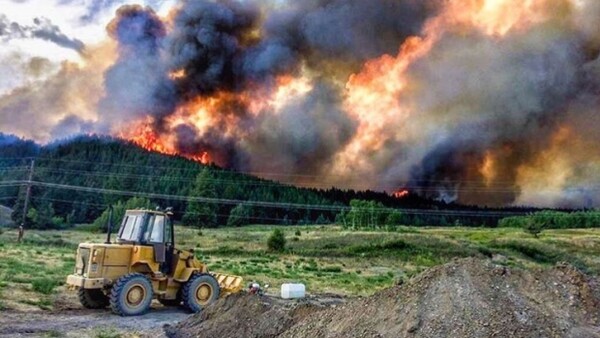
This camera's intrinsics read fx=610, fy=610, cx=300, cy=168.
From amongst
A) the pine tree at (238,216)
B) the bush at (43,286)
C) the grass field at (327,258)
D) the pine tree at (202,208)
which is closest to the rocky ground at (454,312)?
the bush at (43,286)

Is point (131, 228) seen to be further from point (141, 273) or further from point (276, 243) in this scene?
point (276, 243)

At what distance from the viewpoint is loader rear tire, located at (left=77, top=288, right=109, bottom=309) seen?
72.9 feet

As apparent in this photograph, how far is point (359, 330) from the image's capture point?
12.6 metres

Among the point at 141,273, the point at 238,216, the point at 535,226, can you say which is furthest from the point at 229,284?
the point at 238,216

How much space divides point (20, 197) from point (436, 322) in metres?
104

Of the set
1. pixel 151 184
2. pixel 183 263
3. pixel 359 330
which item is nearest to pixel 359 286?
pixel 183 263

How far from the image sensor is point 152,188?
144 metres

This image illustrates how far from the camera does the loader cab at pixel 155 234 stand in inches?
853

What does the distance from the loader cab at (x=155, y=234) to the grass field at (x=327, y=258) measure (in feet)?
13.8

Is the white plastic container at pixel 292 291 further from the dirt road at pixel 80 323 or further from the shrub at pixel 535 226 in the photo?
the shrub at pixel 535 226

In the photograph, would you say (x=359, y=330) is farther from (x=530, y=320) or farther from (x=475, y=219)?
(x=475, y=219)

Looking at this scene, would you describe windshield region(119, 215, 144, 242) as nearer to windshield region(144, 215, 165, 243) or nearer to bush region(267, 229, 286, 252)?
windshield region(144, 215, 165, 243)

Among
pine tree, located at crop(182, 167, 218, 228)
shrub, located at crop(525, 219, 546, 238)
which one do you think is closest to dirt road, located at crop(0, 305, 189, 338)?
shrub, located at crop(525, 219, 546, 238)

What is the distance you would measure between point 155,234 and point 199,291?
260cm
